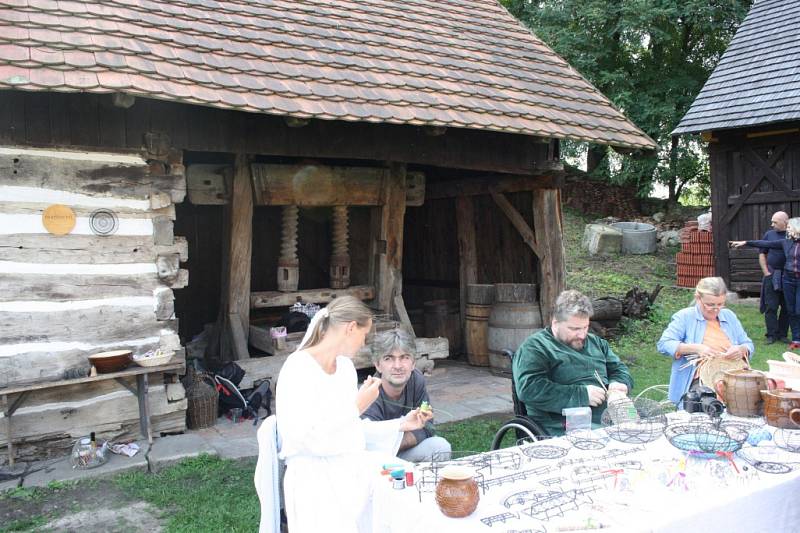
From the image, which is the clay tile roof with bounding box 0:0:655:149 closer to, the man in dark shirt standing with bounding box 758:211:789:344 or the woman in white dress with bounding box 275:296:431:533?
the woman in white dress with bounding box 275:296:431:533

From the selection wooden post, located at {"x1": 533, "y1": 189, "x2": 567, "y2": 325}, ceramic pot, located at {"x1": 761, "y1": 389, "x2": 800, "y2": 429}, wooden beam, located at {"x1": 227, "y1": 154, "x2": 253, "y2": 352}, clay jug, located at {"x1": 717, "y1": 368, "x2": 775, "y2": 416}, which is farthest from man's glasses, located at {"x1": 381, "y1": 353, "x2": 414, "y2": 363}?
wooden post, located at {"x1": 533, "y1": 189, "x2": 567, "y2": 325}

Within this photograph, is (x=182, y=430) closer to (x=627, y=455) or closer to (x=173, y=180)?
(x=173, y=180)

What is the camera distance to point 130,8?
5.55 m

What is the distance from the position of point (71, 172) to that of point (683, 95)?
17.1m

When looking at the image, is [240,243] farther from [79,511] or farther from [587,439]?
[587,439]

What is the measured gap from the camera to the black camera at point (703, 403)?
10.8ft

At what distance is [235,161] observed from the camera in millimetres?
6680

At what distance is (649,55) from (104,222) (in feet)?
60.5

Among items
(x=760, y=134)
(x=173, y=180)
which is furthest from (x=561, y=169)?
(x=760, y=134)

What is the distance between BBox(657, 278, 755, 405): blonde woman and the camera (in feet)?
14.3

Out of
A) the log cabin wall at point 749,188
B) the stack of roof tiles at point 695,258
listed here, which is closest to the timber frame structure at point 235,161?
the log cabin wall at point 749,188

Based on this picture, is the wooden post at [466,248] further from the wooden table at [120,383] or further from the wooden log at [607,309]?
the wooden table at [120,383]

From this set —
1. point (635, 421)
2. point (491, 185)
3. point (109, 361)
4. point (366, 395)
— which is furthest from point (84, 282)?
point (491, 185)

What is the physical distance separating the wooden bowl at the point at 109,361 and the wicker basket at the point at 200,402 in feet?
2.42
